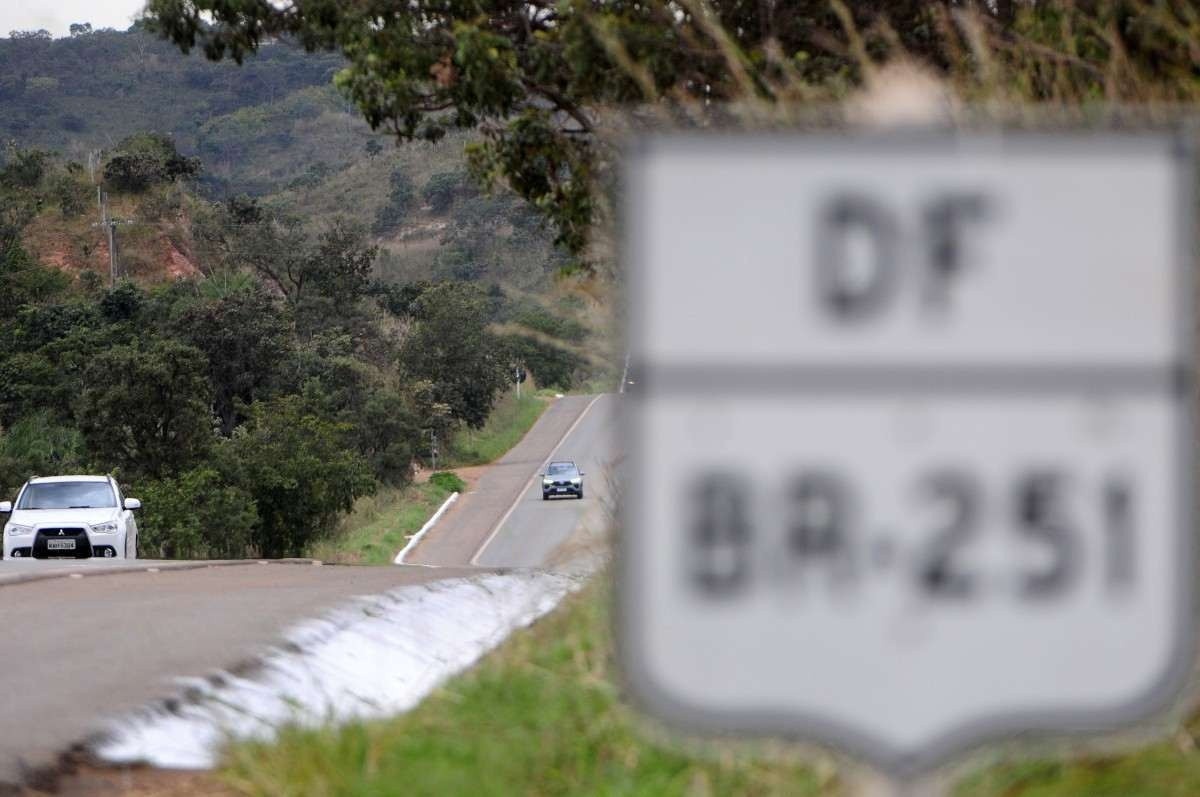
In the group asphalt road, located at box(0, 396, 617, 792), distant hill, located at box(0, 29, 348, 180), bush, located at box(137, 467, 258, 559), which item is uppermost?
distant hill, located at box(0, 29, 348, 180)

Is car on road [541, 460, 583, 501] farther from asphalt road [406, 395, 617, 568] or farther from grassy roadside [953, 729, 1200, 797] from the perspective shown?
grassy roadside [953, 729, 1200, 797]

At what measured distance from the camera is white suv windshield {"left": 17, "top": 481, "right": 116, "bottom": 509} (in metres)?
22.5

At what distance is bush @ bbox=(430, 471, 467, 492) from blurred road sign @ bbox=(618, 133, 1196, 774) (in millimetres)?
49133

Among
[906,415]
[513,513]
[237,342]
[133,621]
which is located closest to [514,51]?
[133,621]

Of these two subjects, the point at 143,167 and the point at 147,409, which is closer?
the point at 147,409

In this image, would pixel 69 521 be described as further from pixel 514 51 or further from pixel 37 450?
pixel 37 450

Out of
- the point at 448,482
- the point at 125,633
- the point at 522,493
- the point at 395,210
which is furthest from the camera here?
the point at 395,210

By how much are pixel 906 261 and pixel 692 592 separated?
499mm

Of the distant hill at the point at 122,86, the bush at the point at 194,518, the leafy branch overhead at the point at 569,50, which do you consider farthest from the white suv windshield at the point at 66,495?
the distant hill at the point at 122,86

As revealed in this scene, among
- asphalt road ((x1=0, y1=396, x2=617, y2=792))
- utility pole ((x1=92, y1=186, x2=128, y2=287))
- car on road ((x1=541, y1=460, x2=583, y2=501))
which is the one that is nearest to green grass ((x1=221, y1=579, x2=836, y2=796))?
asphalt road ((x1=0, y1=396, x2=617, y2=792))

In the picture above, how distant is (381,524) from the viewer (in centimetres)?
4509

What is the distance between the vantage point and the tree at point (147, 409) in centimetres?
3744

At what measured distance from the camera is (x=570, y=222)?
39.9 feet

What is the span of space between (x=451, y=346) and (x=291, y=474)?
13.1 m
